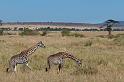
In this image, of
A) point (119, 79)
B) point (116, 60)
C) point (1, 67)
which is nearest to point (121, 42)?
point (116, 60)

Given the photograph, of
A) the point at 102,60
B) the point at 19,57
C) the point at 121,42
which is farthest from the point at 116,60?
the point at 121,42

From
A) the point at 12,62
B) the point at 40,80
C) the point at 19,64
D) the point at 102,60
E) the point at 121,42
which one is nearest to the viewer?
the point at 40,80

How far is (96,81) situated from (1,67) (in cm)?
608

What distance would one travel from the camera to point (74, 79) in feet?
40.0

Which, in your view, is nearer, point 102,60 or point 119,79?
point 119,79

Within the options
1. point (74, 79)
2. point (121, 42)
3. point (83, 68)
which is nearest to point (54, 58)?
point (83, 68)

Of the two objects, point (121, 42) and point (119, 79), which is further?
point (121, 42)

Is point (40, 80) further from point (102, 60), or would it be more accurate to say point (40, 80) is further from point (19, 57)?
point (102, 60)

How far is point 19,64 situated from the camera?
16406 millimetres

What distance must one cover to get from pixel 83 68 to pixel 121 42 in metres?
31.0

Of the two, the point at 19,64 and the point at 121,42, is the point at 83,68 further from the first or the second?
the point at 121,42

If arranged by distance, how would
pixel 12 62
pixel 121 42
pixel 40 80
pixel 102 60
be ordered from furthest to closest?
pixel 121 42 < pixel 102 60 < pixel 12 62 < pixel 40 80

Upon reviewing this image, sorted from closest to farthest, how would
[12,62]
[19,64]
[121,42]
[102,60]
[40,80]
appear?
1. [40,80]
2. [12,62]
3. [19,64]
4. [102,60]
5. [121,42]

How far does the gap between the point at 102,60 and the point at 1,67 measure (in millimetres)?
5411
